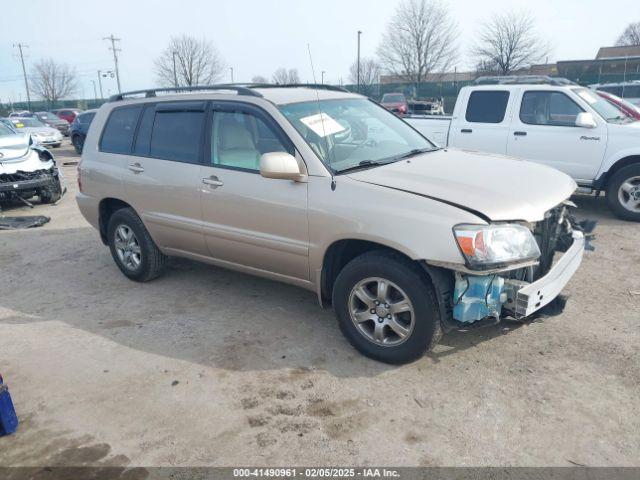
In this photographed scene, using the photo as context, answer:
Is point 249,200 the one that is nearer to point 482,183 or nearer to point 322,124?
point 322,124

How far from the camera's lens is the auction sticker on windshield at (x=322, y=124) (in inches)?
157

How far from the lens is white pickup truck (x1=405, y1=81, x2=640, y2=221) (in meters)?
7.06

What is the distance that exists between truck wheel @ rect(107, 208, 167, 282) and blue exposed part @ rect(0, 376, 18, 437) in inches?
91.3

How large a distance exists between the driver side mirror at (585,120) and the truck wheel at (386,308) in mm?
4975

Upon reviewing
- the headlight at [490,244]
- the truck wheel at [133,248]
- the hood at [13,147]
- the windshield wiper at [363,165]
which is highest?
the windshield wiper at [363,165]

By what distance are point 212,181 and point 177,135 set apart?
727 mm

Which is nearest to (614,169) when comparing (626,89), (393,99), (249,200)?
(249,200)

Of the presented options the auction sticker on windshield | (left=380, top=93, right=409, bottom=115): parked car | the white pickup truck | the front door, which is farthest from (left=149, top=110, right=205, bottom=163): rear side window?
(left=380, top=93, right=409, bottom=115): parked car

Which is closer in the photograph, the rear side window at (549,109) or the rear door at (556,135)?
the rear door at (556,135)

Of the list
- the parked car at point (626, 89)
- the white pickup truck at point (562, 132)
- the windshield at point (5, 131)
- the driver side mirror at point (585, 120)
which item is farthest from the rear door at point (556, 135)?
the parked car at point (626, 89)

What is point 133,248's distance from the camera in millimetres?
5387

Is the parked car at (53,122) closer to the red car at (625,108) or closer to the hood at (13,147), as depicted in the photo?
the hood at (13,147)

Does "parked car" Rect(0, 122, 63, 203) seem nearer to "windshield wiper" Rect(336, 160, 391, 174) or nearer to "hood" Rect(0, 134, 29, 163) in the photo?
"hood" Rect(0, 134, 29, 163)

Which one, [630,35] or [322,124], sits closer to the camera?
[322,124]
